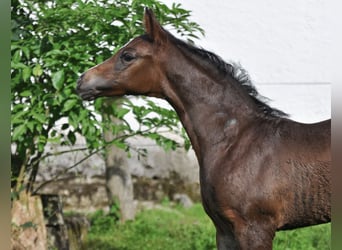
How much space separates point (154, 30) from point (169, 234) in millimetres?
3720

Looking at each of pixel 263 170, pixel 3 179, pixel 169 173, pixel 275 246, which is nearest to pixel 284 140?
pixel 263 170

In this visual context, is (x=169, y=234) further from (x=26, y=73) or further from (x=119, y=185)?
(x=26, y=73)

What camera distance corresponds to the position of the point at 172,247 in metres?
6.28

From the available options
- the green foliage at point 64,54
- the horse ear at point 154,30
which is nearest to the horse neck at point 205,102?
the horse ear at point 154,30

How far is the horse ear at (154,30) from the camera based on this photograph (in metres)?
3.49

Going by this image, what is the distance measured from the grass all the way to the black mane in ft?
8.95

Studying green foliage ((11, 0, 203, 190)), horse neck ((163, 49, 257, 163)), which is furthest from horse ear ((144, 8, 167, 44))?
green foliage ((11, 0, 203, 190))

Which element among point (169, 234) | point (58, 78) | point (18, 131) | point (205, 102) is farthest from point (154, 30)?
point (169, 234)

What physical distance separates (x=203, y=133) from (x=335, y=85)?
180 centimetres

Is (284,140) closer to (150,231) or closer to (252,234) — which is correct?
(252,234)

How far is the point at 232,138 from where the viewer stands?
11.5 feet

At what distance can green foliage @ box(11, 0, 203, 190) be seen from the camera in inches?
188

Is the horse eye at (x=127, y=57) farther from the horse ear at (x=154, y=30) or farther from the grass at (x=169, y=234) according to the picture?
the grass at (x=169, y=234)

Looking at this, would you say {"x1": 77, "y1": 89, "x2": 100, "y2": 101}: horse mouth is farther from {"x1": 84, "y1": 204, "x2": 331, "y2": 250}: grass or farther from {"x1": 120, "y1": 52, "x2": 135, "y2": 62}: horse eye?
{"x1": 84, "y1": 204, "x2": 331, "y2": 250}: grass
